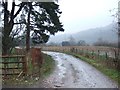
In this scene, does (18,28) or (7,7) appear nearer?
(18,28)

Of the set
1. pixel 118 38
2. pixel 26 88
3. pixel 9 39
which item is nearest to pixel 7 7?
pixel 9 39

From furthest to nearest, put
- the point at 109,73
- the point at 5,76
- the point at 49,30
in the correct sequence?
the point at 49,30
the point at 109,73
the point at 5,76

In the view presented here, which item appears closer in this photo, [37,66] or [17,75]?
[17,75]

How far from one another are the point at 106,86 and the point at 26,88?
12.2ft

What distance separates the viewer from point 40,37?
3512 cm

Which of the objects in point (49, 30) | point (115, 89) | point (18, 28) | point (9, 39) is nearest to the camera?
point (115, 89)

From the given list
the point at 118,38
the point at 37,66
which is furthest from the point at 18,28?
the point at 118,38

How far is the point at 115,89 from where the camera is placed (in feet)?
42.5

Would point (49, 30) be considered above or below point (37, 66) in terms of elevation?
above

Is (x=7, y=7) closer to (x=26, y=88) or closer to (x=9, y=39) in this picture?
(x=9, y=39)

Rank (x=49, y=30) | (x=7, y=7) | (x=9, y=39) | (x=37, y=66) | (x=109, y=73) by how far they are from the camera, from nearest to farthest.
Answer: (x=109, y=73), (x=37, y=66), (x=9, y=39), (x=7, y=7), (x=49, y=30)

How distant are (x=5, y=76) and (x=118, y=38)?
25.2 ft

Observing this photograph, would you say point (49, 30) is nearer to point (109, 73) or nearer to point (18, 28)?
point (18, 28)

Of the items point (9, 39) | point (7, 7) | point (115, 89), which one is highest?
point (7, 7)
